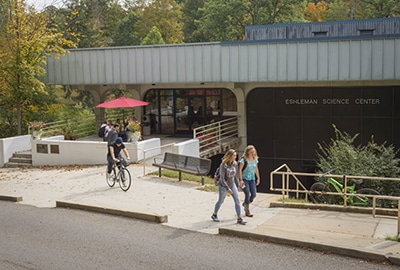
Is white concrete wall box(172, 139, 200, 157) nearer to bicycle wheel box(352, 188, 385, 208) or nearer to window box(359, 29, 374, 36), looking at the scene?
bicycle wheel box(352, 188, 385, 208)

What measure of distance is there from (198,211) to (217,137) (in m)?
12.1

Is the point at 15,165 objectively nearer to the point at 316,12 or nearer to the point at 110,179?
the point at 110,179

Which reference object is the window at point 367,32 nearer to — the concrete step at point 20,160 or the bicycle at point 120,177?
the concrete step at point 20,160

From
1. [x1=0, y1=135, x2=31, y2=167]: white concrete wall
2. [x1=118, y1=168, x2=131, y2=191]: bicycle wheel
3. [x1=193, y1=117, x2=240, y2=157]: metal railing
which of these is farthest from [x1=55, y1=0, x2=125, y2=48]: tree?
[x1=118, y1=168, x2=131, y2=191]: bicycle wheel

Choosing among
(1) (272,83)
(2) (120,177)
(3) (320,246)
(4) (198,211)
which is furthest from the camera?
(1) (272,83)

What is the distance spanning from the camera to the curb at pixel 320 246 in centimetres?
912

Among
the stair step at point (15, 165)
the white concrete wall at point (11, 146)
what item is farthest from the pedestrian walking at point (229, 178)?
the white concrete wall at point (11, 146)

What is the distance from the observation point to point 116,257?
31.9 ft

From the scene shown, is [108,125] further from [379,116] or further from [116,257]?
[116,257]

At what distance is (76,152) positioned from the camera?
2217 centimetres

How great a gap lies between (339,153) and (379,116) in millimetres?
7828

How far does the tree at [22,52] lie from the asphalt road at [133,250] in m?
14.0

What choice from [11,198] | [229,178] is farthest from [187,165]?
[229,178]

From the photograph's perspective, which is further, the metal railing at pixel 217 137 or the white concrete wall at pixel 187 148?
the metal railing at pixel 217 137
